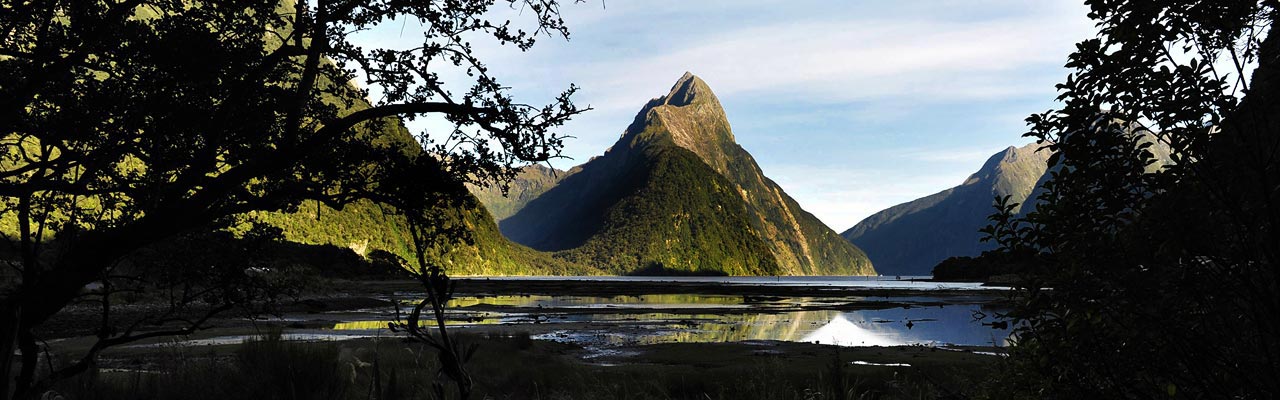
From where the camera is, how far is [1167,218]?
411cm

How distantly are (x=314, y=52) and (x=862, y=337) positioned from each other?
2844cm

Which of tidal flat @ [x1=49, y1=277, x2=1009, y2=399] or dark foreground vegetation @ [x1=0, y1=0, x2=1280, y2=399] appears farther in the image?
tidal flat @ [x1=49, y1=277, x2=1009, y2=399]

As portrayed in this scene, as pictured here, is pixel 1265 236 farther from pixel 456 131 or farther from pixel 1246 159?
pixel 456 131

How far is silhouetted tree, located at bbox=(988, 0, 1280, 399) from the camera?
159 inches

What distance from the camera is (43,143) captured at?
6027mm

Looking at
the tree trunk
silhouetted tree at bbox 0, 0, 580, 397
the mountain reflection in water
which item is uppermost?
silhouetted tree at bbox 0, 0, 580, 397

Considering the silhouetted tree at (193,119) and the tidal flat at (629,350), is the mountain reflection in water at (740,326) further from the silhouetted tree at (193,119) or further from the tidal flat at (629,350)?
the silhouetted tree at (193,119)

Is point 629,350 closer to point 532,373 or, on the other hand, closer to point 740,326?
point 532,373

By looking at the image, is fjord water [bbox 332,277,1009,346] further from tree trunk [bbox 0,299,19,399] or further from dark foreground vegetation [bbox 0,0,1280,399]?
tree trunk [bbox 0,299,19,399]

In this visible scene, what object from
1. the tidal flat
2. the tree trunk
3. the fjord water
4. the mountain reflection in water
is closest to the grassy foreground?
the tidal flat

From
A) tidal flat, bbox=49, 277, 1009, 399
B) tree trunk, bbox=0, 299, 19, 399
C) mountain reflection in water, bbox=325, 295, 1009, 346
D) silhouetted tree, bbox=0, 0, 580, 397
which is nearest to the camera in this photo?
tree trunk, bbox=0, 299, 19, 399

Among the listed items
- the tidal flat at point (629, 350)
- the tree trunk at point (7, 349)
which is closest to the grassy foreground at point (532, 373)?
the tidal flat at point (629, 350)

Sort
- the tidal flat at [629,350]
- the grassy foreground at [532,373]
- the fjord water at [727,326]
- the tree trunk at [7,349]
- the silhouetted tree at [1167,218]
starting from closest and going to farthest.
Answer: the tree trunk at [7,349] → the silhouetted tree at [1167,218] → the grassy foreground at [532,373] → the tidal flat at [629,350] → the fjord water at [727,326]

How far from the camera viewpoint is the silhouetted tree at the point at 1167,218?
404 centimetres
